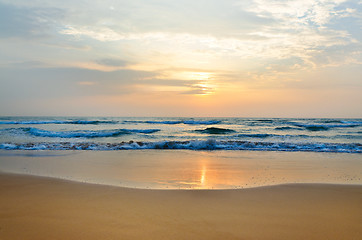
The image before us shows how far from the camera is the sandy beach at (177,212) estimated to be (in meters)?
2.98

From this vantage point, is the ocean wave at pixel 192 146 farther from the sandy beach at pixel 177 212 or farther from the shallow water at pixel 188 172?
the sandy beach at pixel 177 212

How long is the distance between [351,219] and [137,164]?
570 cm

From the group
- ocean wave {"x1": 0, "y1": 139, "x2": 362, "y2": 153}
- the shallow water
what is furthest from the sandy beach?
ocean wave {"x1": 0, "y1": 139, "x2": 362, "y2": 153}

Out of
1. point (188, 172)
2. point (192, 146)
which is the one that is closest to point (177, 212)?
point (188, 172)

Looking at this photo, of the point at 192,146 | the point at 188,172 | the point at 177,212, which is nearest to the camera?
the point at 177,212

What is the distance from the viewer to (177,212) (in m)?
3.66

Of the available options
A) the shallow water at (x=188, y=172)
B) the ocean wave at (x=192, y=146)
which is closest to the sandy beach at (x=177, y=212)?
the shallow water at (x=188, y=172)

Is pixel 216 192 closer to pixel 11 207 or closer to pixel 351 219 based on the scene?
pixel 351 219

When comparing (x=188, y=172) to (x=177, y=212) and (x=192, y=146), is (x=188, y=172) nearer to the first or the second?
(x=177, y=212)

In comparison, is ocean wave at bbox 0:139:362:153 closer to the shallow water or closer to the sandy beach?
the shallow water

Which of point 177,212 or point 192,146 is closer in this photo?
point 177,212

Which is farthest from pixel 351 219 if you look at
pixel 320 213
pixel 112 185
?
pixel 112 185

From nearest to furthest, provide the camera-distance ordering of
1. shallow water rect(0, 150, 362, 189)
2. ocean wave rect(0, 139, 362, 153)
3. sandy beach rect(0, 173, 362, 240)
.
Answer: sandy beach rect(0, 173, 362, 240), shallow water rect(0, 150, 362, 189), ocean wave rect(0, 139, 362, 153)

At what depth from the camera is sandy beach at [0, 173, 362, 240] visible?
298cm
